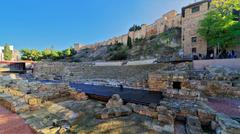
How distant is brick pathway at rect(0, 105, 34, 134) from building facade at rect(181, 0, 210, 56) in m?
20.4

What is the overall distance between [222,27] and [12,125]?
19714 millimetres

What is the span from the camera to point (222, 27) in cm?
1490

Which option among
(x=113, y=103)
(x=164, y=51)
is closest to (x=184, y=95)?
(x=113, y=103)

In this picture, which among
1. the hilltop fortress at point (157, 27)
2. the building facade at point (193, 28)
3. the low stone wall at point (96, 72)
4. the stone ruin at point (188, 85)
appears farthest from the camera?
the hilltop fortress at point (157, 27)

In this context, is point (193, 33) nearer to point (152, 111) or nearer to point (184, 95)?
point (184, 95)

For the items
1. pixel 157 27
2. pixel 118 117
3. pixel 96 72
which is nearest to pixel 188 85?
pixel 118 117

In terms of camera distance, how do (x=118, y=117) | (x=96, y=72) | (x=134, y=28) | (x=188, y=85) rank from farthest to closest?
(x=134, y=28) < (x=96, y=72) < (x=188, y=85) < (x=118, y=117)

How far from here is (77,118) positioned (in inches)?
137

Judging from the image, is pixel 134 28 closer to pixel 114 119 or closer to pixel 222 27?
pixel 222 27

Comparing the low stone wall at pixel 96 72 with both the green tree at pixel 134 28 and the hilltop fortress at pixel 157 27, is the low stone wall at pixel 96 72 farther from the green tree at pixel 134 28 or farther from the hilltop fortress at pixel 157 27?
the green tree at pixel 134 28

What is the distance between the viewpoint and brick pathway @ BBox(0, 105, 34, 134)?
115 inches

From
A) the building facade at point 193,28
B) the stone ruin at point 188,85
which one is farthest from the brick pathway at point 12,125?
the building facade at point 193,28

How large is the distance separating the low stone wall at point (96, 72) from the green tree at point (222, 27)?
819 cm

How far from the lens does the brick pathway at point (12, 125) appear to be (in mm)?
2919
